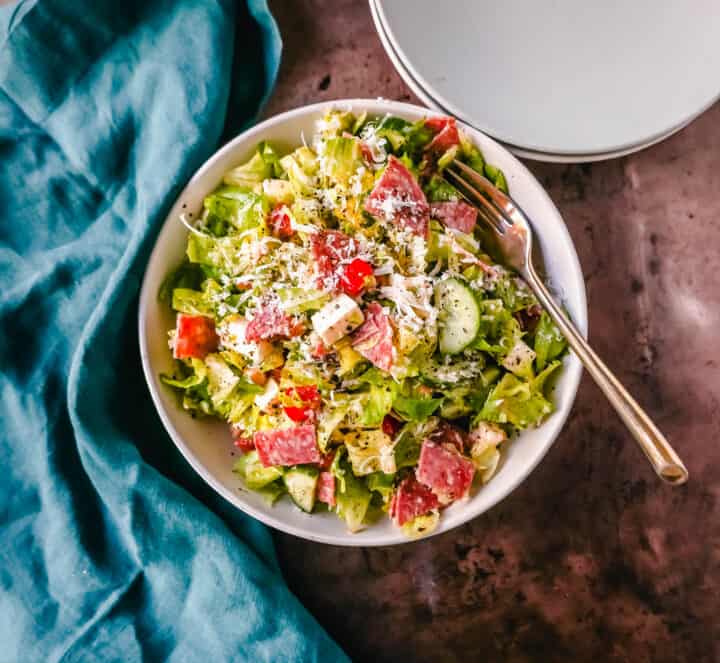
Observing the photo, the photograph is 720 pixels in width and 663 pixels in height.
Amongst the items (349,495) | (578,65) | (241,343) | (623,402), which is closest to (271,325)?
(241,343)

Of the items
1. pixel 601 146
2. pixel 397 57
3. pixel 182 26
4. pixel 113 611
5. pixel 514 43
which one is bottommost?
pixel 113 611

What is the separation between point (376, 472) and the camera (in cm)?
187

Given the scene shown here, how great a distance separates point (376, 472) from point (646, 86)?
1115 mm

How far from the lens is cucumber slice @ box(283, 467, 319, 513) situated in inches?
73.8

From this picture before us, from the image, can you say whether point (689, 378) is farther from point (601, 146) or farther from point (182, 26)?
point (182, 26)

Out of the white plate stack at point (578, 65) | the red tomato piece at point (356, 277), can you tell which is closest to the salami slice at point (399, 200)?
the red tomato piece at point (356, 277)

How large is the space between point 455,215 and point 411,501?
2.19 feet

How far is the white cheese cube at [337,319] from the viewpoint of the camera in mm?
1687

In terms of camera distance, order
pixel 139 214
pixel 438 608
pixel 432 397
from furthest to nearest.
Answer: pixel 438 608
pixel 139 214
pixel 432 397

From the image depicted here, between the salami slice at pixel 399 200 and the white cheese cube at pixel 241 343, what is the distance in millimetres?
380

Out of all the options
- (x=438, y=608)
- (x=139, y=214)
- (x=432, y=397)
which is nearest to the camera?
(x=432, y=397)

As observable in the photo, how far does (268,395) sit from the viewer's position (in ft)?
6.09

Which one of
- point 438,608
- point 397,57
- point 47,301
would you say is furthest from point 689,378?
point 47,301

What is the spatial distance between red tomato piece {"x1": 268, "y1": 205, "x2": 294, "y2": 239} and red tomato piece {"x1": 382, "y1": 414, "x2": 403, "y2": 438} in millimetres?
479
